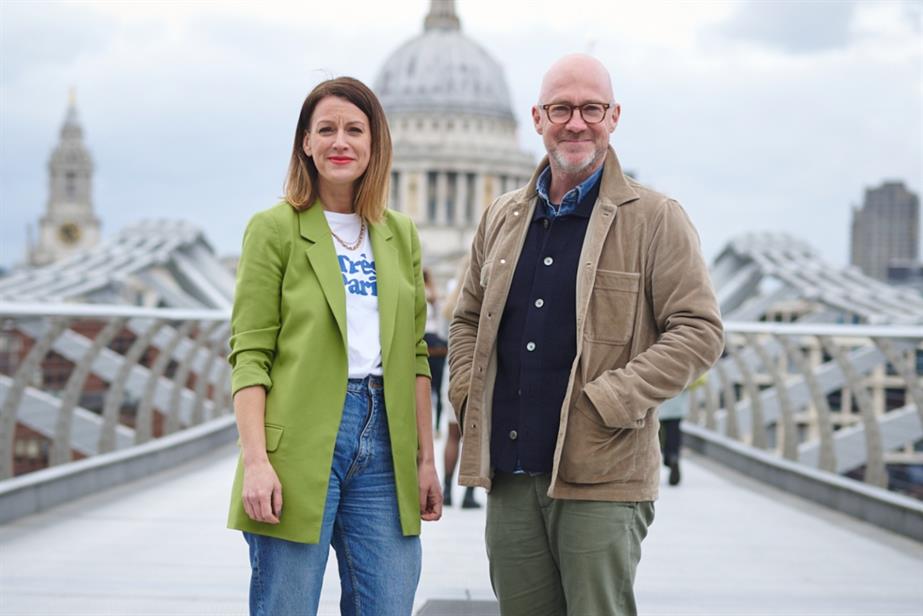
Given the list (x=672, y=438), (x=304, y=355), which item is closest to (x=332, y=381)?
(x=304, y=355)

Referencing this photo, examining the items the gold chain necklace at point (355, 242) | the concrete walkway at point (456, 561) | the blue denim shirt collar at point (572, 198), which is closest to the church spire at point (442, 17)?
the concrete walkway at point (456, 561)

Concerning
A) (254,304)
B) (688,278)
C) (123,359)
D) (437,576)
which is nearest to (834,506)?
(437,576)

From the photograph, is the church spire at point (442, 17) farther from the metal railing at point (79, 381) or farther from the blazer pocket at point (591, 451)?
the blazer pocket at point (591, 451)

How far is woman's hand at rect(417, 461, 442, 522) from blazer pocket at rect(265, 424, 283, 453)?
38cm

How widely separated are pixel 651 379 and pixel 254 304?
2.98 ft

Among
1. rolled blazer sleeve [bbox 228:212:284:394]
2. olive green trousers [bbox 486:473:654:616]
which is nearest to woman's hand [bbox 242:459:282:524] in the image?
rolled blazer sleeve [bbox 228:212:284:394]

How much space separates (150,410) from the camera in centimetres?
924

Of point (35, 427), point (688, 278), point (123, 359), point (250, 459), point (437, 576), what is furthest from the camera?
point (123, 359)

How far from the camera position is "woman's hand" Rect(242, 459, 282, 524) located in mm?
2850

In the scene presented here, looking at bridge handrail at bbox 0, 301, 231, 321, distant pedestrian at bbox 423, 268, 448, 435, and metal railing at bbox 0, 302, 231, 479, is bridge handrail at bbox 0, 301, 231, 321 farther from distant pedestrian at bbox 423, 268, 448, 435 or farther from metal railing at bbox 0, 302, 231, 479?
distant pedestrian at bbox 423, 268, 448, 435

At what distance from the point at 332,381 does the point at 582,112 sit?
88 centimetres

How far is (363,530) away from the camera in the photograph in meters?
3.02

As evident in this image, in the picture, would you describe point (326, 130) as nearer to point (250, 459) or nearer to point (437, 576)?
Result: point (250, 459)

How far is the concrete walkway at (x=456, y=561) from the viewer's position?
482 centimetres
